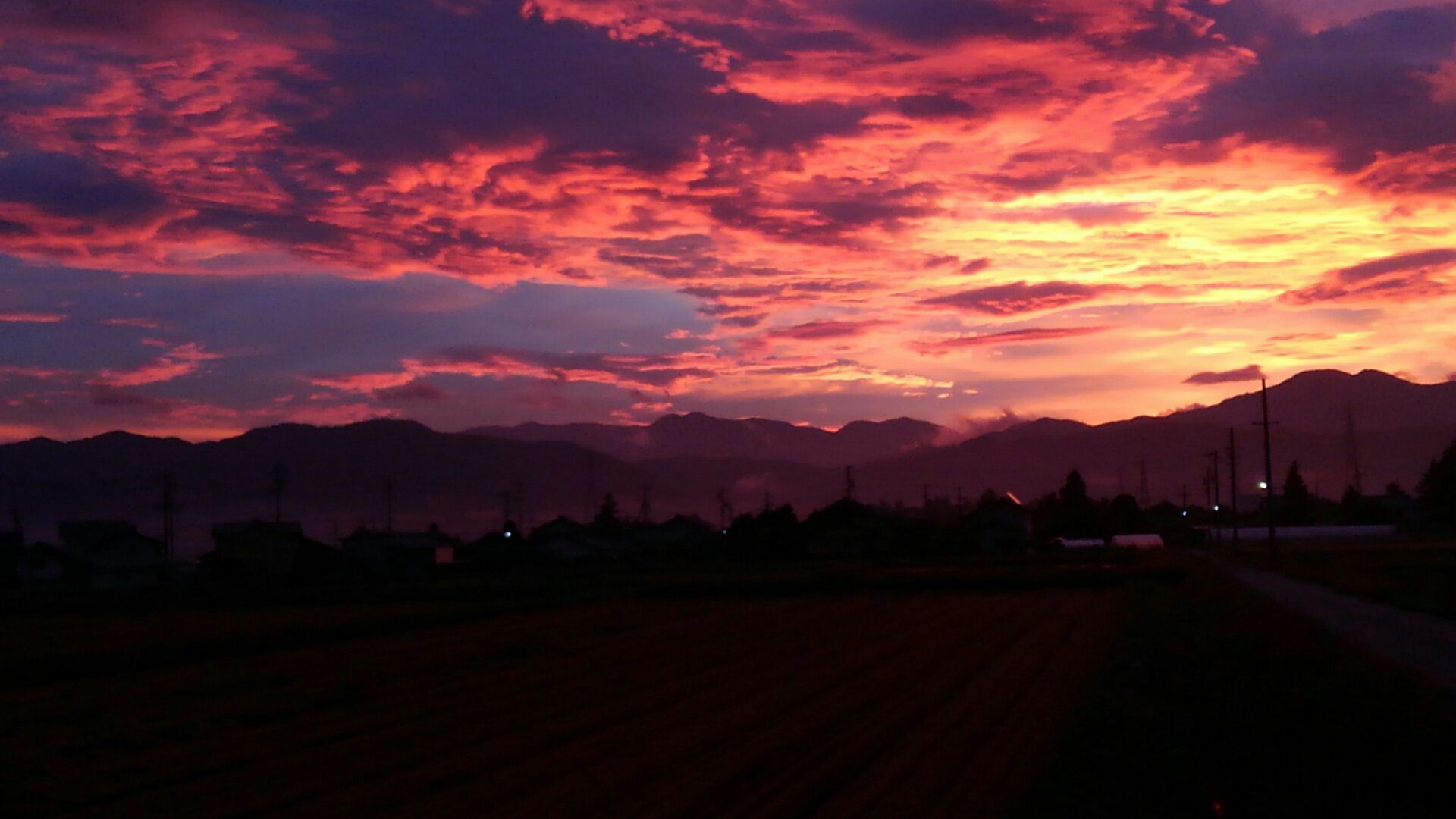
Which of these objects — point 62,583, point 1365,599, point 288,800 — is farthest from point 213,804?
point 62,583

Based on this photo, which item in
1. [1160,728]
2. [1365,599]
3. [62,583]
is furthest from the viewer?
[62,583]

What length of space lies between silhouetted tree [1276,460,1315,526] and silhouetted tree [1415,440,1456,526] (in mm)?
40961

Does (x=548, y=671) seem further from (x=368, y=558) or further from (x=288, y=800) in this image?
(x=368, y=558)

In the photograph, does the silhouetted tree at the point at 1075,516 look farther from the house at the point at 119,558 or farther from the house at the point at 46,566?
the house at the point at 46,566

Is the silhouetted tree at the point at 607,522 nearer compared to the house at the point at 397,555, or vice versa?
the house at the point at 397,555

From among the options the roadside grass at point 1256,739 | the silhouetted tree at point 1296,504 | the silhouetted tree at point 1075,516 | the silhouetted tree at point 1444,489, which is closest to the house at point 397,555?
the silhouetted tree at point 1075,516

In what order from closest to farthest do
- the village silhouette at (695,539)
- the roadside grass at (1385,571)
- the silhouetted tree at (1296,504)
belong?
the roadside grass at (1385,571) < the village silhouette at (695,539) < the silhouetted tree at (1296,504)

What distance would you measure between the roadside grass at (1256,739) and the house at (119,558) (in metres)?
79.4

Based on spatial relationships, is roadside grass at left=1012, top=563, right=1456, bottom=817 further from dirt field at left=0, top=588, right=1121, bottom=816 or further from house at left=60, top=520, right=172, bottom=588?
house at left=60, top=520, right=172, bottom=588

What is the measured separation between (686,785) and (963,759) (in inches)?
126

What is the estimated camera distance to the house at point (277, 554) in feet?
294

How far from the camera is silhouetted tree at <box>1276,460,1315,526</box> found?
161m

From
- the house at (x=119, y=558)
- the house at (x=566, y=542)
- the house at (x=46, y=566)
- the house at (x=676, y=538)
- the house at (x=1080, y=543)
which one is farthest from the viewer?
the house at (x=676, y=538)

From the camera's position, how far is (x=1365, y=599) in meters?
42.4
